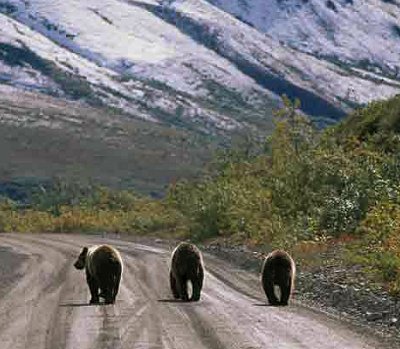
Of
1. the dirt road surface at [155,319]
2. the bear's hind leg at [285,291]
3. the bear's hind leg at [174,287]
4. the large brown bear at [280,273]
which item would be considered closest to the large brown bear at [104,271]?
the dirt road surface at [155,319]

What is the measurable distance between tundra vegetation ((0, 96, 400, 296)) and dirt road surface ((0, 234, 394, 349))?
368 cm

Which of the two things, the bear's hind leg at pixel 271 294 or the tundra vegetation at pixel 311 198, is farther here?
the tundra vegetation at pixel 311 198

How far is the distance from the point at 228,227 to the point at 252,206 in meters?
3.76

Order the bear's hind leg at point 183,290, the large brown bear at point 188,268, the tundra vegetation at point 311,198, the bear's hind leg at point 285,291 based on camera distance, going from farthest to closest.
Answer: the tundra vegetation at point 311,198 → the bear's hind leg at point 183,290 → the large brown bear at point 188,268 → the bear's hind leg at point 285,291

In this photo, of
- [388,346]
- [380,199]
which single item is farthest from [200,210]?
[388,346]

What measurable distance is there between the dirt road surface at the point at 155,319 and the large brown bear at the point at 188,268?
1.21 feet

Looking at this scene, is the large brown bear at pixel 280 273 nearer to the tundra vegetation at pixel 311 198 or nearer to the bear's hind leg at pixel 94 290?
the tundra vegetation at pixel 311 198

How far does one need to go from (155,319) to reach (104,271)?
2.57 meters

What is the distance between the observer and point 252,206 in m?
48.4

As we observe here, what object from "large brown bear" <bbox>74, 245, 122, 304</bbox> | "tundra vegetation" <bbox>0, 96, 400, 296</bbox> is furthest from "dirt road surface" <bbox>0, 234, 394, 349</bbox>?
"tundra vegetation" <bbox>0, 96, 400, 296</bbox>

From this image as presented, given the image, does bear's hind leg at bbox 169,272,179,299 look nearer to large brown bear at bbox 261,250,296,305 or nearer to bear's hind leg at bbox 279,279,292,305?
large brown bear at bbox 261,250,296,305

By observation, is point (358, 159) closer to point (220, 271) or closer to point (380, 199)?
point (380, 199)

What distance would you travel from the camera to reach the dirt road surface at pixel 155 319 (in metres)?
16.2

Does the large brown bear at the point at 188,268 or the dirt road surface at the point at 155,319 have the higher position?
the large brown bear at the point at 188,268
